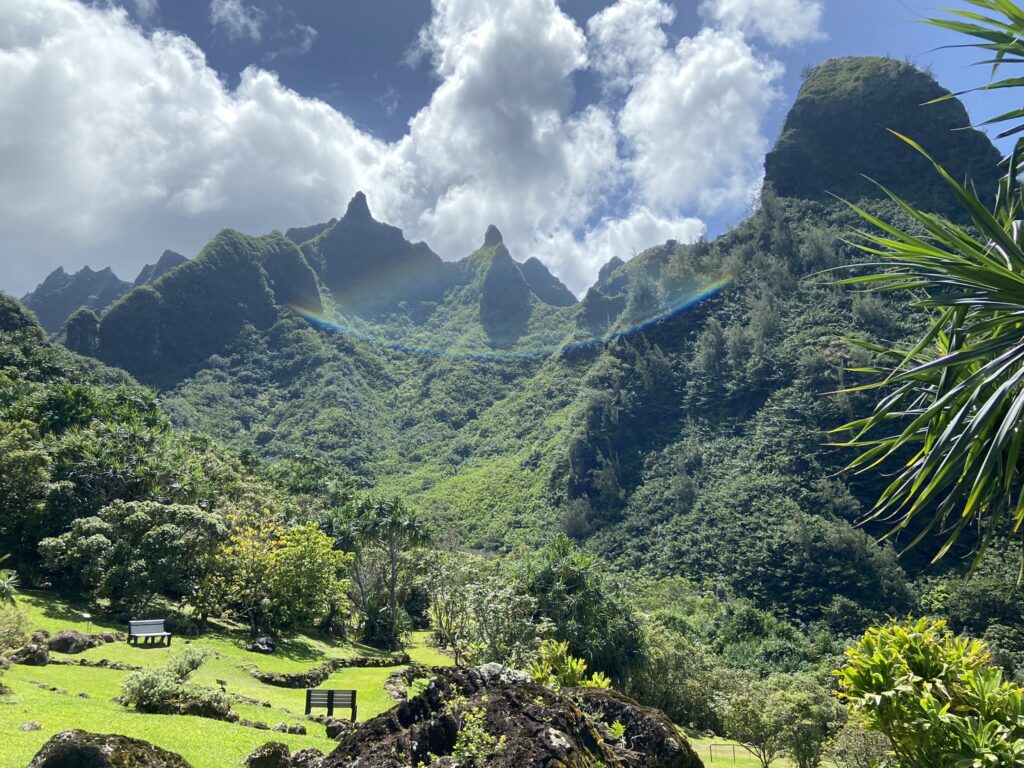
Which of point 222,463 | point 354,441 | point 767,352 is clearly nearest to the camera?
point 222,463

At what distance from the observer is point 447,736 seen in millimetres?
7949

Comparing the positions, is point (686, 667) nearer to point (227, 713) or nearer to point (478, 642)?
point (478, 642)

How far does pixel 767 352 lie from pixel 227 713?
100793 millimetres

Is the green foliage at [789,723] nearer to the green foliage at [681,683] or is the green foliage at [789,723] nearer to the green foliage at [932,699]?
the green foliage at [681,683]

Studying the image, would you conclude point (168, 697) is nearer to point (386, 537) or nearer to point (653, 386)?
point (386, 537)

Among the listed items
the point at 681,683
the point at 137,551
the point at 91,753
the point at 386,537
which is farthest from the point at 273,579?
the point at 91,753

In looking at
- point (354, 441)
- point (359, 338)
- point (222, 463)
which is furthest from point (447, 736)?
point (359, 338)

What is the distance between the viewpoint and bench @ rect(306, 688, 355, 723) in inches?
735

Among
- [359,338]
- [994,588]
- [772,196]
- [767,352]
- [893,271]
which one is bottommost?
[994,588]

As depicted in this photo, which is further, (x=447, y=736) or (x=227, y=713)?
(x=227, y=713)

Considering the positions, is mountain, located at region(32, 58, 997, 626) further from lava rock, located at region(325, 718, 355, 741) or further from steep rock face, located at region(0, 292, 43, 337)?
lava rock, located at region(325, 718, 355, 741)

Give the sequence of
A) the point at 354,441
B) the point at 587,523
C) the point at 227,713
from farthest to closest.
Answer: the point at 354,441, the point at 587,523, the point at 227,713

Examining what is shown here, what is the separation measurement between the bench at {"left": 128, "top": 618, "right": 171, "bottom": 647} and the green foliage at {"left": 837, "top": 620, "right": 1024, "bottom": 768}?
87.7ft

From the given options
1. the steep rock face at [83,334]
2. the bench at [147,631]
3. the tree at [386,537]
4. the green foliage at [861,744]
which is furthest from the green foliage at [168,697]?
the steep rock face at [83,334]
